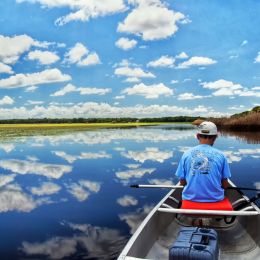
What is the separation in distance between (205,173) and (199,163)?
0.58 feet

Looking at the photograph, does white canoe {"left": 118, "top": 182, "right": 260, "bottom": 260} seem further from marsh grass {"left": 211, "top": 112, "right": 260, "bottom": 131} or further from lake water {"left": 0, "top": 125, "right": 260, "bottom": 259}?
marsh grass {"left": 211, "top": 112, "right": 260, "bottom": 131}

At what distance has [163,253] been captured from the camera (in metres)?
6.79

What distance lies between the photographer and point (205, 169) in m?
6.51

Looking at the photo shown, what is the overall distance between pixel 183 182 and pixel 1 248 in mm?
3713

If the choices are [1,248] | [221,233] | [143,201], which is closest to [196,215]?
[221,233]

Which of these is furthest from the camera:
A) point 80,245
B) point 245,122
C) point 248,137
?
point 245,122

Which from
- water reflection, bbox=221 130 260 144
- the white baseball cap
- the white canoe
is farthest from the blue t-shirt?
water reflection, bbox=221 130 260 144

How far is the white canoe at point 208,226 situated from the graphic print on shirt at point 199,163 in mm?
612

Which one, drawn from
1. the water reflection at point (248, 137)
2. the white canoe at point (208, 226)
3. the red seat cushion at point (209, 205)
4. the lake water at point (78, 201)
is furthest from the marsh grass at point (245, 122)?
the red seat cushion at point (209, 205)

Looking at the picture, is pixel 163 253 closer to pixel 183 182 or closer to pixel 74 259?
pixel 183 182

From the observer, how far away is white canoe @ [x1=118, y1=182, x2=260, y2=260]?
20.9 feet

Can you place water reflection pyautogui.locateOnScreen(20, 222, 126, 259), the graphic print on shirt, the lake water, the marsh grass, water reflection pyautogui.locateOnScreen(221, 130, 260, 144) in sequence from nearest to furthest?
the graphic print on shirt < water reflection pyautogui.locateOnScreen(20, 222, 126, 259) < the lake water < water reflection pyautogui.locateOnScreen(221, 130, 260, 144) < the marsh grass

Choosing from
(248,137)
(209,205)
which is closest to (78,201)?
(209,205)

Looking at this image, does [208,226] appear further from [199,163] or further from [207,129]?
[207,129]
